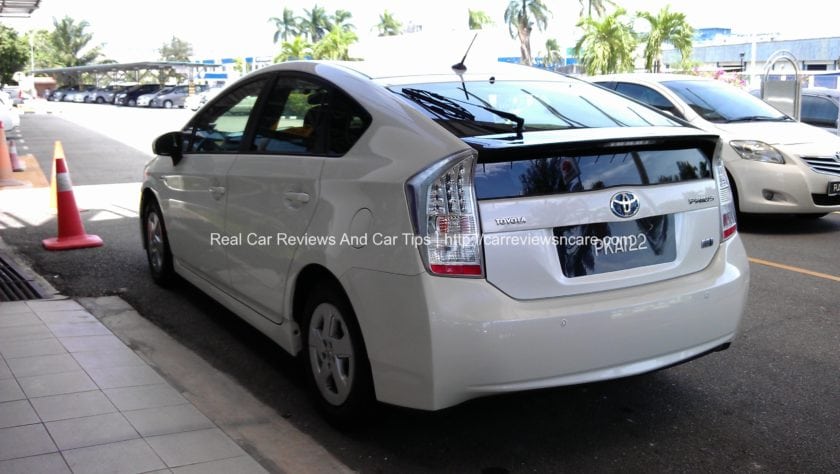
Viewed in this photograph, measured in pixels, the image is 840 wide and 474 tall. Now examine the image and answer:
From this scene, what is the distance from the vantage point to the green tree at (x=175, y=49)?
13488cm

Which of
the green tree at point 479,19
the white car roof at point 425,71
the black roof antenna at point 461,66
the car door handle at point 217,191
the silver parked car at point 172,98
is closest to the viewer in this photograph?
the white car roof at point 425,71

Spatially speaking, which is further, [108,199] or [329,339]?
[108,199]

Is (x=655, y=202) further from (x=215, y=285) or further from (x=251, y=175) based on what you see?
(x=215, y=285)

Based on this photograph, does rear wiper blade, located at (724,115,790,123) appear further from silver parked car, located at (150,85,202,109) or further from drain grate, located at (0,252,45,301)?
silver parked car, located at (150,85,202,109)

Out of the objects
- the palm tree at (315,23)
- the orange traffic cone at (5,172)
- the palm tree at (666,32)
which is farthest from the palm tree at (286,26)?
the orange traffic cone at (5,172)

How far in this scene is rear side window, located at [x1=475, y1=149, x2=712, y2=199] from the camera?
3.19 metres

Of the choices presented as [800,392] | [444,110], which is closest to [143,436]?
[444,110]

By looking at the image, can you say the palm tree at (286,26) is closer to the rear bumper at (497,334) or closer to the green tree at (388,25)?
the green tree at (388,25)

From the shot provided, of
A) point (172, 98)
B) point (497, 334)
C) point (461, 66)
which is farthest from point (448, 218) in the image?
point (172, 98)

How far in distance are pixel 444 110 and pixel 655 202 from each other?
1.03 metres

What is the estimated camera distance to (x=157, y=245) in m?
6.18

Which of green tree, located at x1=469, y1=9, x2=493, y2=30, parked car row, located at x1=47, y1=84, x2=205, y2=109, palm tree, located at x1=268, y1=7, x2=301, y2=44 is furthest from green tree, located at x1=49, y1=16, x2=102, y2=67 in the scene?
green tree, located at x1=469, y1=9, x2=493, y2=30

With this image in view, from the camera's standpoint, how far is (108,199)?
36.2 feet

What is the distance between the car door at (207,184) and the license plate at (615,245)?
2.16 meters
